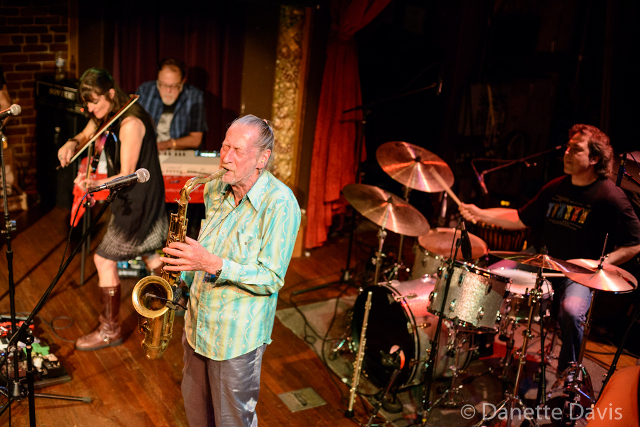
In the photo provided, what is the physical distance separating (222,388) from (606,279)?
2.17 meters

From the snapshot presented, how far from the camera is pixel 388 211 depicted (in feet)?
12.7

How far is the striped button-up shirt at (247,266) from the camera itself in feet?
7.11

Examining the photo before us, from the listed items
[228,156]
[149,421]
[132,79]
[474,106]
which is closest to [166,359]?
[149,421]

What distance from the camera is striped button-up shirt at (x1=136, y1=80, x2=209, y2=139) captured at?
5.14 m

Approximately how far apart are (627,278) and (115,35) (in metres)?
4.61

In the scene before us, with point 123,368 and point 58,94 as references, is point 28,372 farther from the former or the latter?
point 58,94

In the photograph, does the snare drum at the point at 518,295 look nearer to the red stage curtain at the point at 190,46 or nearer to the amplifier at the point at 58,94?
the red stage curtain at the point at 190,46

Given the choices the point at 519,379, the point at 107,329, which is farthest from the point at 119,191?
the point at 519,379

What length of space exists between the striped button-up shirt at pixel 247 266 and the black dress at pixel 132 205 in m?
1.55

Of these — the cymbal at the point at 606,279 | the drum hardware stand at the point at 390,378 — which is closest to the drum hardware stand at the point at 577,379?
the cymbal at the point at 606,279

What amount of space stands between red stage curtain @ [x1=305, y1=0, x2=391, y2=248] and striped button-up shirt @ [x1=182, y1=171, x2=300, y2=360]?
341cm

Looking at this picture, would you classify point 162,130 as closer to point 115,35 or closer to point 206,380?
point 115,35

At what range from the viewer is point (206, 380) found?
7.93 feet

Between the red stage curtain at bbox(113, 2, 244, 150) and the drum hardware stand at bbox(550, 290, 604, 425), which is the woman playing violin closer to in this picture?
the red stage curtain at bbox(113, 2, 244, 150)
